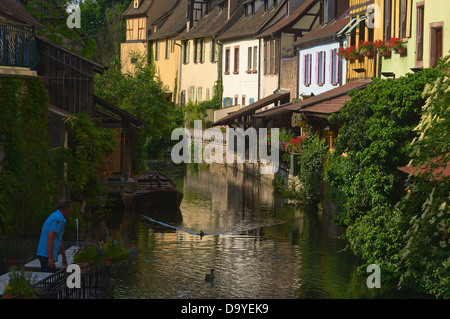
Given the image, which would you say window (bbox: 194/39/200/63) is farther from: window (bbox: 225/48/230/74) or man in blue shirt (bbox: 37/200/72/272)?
man in blue shirt (bbox: 37/200/72/272)

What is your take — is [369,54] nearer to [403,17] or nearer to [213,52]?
[403,17]

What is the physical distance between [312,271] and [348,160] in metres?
2.70

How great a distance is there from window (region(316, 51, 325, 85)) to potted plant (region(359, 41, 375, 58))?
8648 mm

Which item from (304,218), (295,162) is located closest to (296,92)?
(295,162)

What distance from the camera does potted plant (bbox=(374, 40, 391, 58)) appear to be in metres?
25.8

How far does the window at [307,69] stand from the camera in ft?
127

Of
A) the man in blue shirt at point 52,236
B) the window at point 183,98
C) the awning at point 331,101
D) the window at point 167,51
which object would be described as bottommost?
the man in blue shirt at point 52,236

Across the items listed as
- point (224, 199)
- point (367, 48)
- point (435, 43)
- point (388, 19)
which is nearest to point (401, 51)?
point (388, 19)

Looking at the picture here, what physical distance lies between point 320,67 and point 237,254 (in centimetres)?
1696

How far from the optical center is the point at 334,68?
1372 inches

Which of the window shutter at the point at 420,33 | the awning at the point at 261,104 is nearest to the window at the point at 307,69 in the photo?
the awning at the point at 261,104

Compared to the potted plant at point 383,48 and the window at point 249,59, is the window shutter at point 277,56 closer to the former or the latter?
the window at point 249,59

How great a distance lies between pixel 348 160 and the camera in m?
19.8

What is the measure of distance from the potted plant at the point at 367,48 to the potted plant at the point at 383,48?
0.97m
